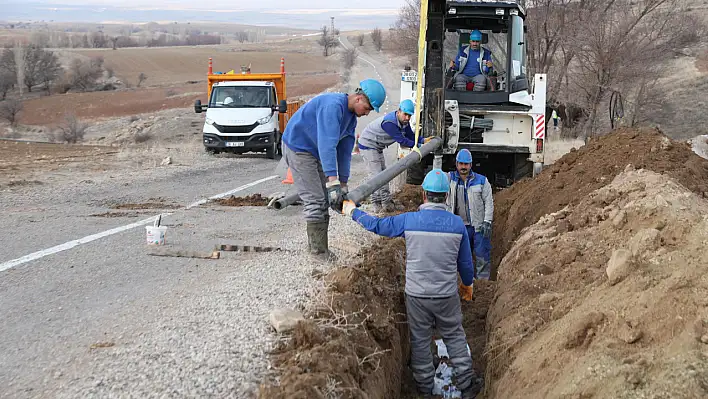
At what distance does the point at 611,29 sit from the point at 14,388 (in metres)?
22.3

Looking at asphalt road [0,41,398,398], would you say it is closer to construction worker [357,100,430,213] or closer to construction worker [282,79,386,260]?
construction worker [282,79,386,260]

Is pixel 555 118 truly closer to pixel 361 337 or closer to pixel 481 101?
pixel 481 101

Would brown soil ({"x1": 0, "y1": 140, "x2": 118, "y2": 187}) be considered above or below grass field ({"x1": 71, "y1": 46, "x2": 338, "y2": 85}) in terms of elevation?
above

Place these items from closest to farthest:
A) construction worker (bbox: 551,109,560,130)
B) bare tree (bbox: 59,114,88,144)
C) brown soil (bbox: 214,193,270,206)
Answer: brown soil (bbox: 214,193,270,206) → construction worker (bbox: 551,109,560,130) → bare tree (bbox: 59,114,88,144)

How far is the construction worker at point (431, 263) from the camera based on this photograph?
627cm

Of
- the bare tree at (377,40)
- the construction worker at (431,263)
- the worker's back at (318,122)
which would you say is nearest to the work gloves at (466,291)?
the construction worker at (431,263)

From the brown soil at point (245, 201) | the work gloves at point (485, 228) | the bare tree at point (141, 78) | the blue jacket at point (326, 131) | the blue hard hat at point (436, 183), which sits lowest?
the bare tree at point (141, 78)

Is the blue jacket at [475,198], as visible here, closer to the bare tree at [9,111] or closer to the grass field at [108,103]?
the bare tree at [9,111]

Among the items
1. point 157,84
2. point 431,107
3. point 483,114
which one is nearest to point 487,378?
point 431,107

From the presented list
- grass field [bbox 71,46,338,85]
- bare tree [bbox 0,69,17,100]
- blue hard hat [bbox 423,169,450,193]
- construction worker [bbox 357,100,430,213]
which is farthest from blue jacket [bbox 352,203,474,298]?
grass field [bbox 71,46,338,85]

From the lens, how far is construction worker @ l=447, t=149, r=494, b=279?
8984mm

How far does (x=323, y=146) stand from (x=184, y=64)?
8737 centimetres

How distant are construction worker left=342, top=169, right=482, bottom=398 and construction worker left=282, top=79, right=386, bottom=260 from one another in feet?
1.50

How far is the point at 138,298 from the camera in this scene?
604cm
